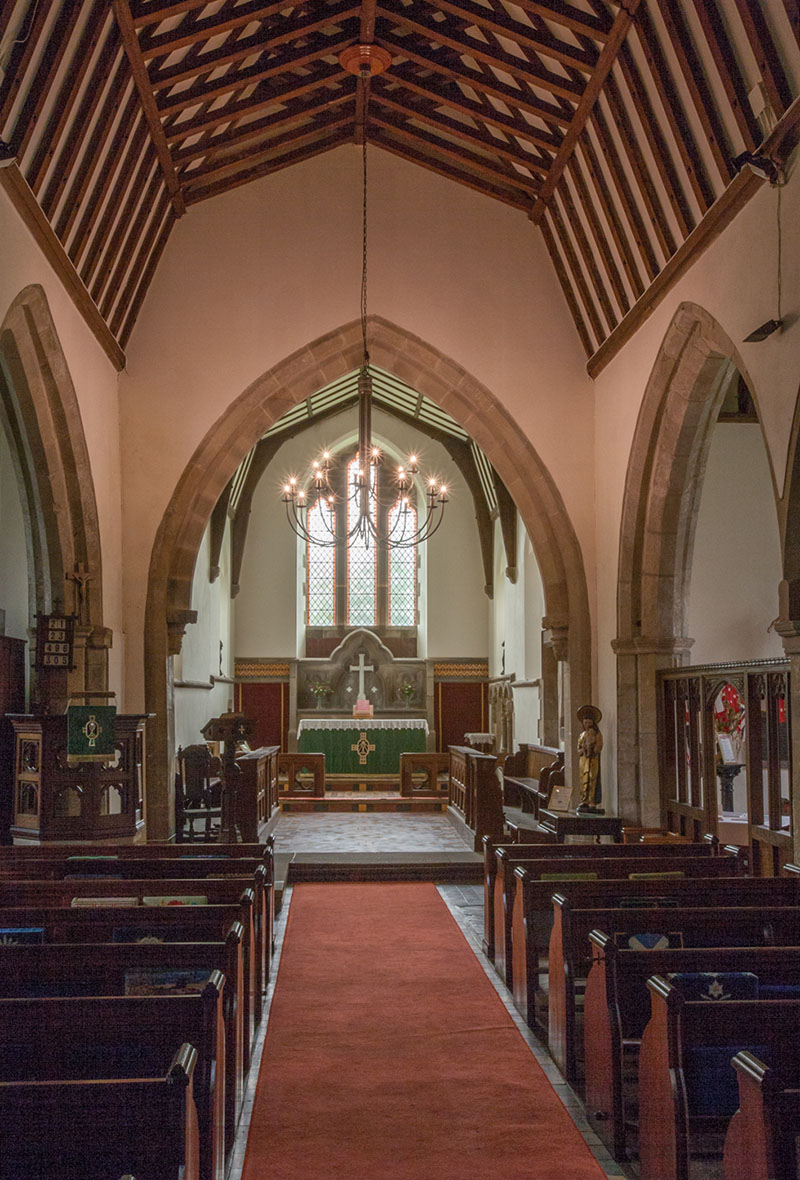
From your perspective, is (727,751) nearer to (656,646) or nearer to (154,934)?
(656,646)

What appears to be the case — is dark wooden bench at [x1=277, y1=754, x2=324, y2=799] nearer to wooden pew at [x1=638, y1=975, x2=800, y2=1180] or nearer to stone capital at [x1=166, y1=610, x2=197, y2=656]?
stone capital at [x1=166, y1=610, x2=197, y2=656]

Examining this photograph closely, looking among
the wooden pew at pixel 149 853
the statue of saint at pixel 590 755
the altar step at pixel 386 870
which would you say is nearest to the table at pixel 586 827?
the statue of saint at pixel 590 755

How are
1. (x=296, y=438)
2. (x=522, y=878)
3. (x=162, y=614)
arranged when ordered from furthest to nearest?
1. (x=296, y=438)
2. (x=162, y=614)
3. (x=522, y=878)

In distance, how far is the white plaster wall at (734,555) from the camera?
32.2 ft

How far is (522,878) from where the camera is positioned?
4.48 meters

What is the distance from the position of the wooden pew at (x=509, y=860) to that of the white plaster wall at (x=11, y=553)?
4750 mm

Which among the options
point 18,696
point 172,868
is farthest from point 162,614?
point 172,868

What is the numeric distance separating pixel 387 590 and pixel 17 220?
11.1 m

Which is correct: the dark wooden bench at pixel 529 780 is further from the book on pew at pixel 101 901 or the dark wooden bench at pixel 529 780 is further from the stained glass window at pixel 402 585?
the book on pew at pixel 101 901

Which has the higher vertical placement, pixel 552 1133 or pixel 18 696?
pixel 18 696

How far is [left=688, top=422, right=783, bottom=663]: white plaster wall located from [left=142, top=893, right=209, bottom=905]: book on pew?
659cm

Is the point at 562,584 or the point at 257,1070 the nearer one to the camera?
the point at 257,1070

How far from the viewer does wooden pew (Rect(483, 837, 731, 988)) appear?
5.03m

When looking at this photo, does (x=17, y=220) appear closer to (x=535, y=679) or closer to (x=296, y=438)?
(x=535, y=679)
